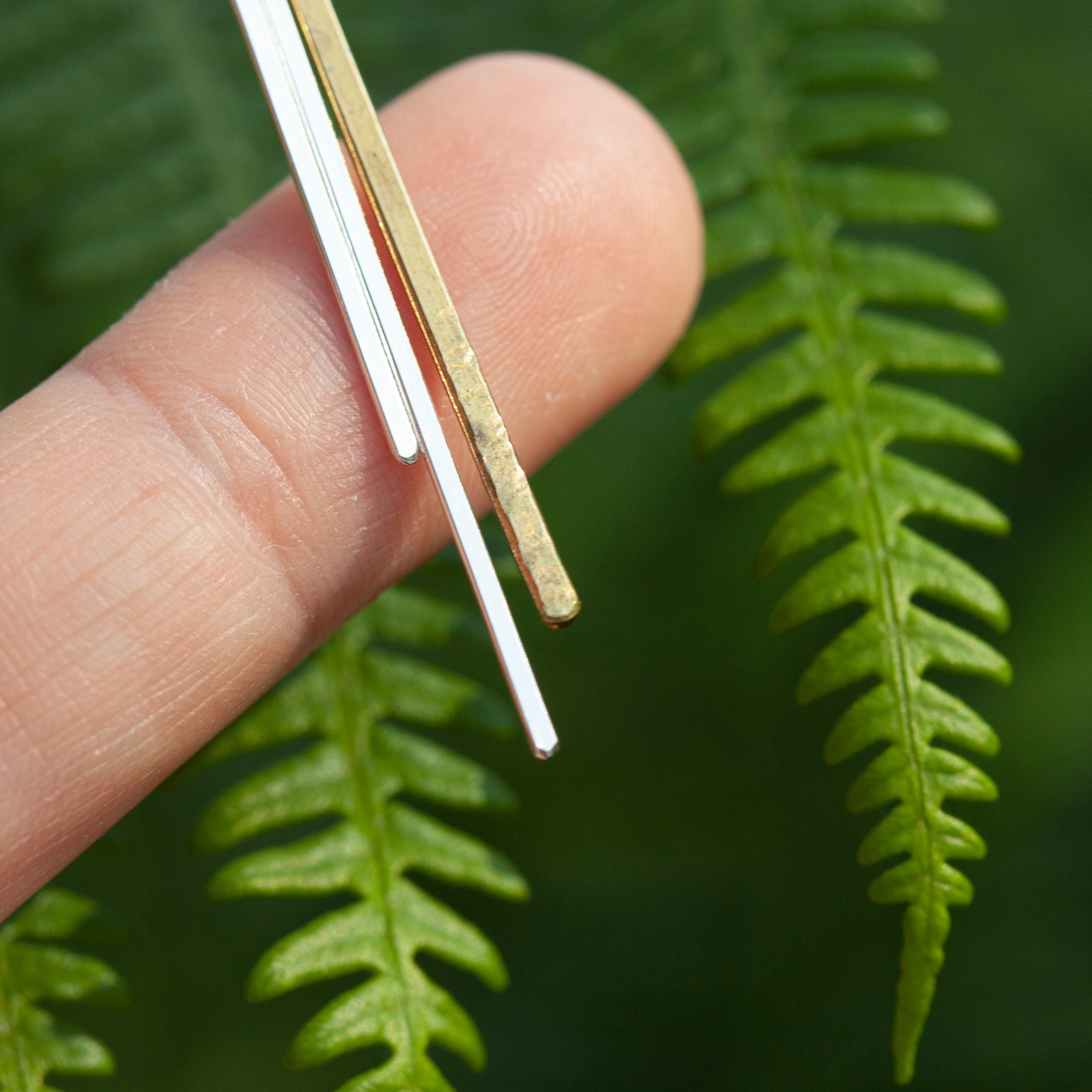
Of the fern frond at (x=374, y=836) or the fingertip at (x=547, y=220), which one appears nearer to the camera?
the fern frond at (x=374, y=836)

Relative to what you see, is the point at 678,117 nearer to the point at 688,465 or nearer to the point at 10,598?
the point at 688,465

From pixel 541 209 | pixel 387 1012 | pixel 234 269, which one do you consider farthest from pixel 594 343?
pixel 387 1012

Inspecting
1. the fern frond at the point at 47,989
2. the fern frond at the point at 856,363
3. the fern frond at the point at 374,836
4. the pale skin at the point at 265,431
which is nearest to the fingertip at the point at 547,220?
the pale skin at the point at 265,431

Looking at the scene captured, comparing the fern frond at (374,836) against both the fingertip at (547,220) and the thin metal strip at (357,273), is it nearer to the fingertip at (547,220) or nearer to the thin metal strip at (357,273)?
the thin metal strip at (357,273)

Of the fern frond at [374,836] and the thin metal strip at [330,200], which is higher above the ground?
the thin metal strip at [330,200]

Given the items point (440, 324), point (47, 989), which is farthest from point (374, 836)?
point (440, 324)

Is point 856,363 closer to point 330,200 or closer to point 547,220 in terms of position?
point 547,220
